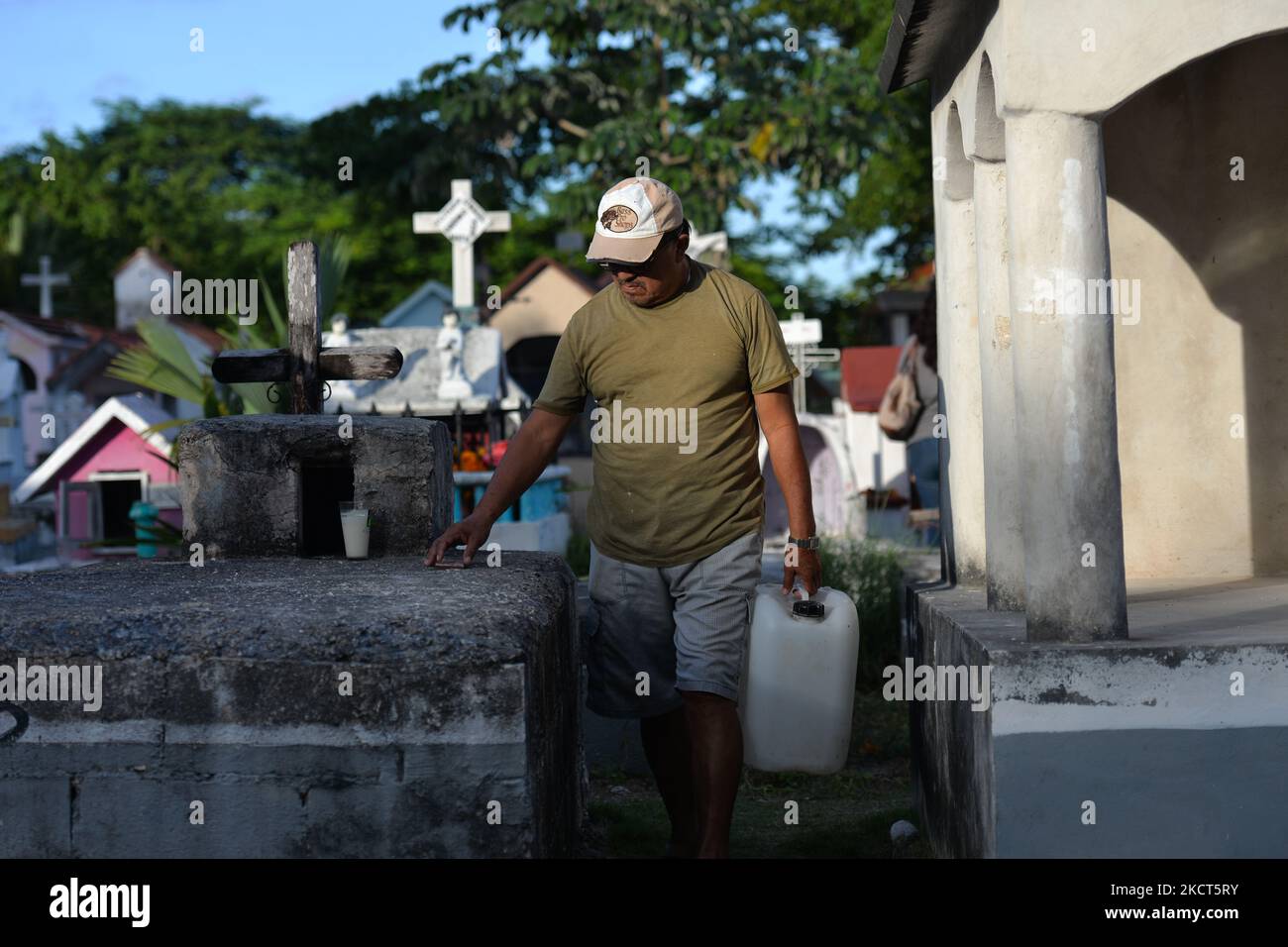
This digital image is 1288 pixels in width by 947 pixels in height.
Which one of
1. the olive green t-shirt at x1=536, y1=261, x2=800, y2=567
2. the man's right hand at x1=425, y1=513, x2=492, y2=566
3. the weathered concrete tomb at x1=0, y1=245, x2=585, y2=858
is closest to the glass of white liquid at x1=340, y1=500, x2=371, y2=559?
the man's right hand at x1=425, y1=513, x2=492, y2=566

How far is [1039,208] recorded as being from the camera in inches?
176

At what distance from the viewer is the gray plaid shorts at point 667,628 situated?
4.43 metres

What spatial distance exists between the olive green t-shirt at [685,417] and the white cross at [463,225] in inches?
425

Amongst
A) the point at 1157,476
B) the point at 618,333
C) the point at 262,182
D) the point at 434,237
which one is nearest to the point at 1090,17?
the point at 618,333

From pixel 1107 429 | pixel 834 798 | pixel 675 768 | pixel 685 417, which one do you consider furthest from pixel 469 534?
pixel 834 798

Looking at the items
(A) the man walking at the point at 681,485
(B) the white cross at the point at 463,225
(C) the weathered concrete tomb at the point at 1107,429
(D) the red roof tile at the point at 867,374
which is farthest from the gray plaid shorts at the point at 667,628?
(D) the red roof tile at the point at 867,374

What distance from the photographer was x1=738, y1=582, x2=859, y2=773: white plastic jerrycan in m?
4.53

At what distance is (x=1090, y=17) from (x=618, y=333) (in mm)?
1633

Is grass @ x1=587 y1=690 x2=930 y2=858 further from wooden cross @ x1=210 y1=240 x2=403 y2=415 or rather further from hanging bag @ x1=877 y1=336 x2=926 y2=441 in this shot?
hanging bag @ x1=877 y1=336 x2=926 y2=441

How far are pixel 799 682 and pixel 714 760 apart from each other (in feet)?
1.26

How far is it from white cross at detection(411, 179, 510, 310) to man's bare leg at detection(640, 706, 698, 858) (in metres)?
10.9

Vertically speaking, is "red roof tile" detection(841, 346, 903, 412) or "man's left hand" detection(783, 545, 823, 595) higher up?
"red roof tile" detection(841, 346, 903, 412)

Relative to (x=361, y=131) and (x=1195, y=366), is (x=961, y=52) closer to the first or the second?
(x=1195, y=366)

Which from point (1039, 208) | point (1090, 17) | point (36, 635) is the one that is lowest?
point (36, 635)
